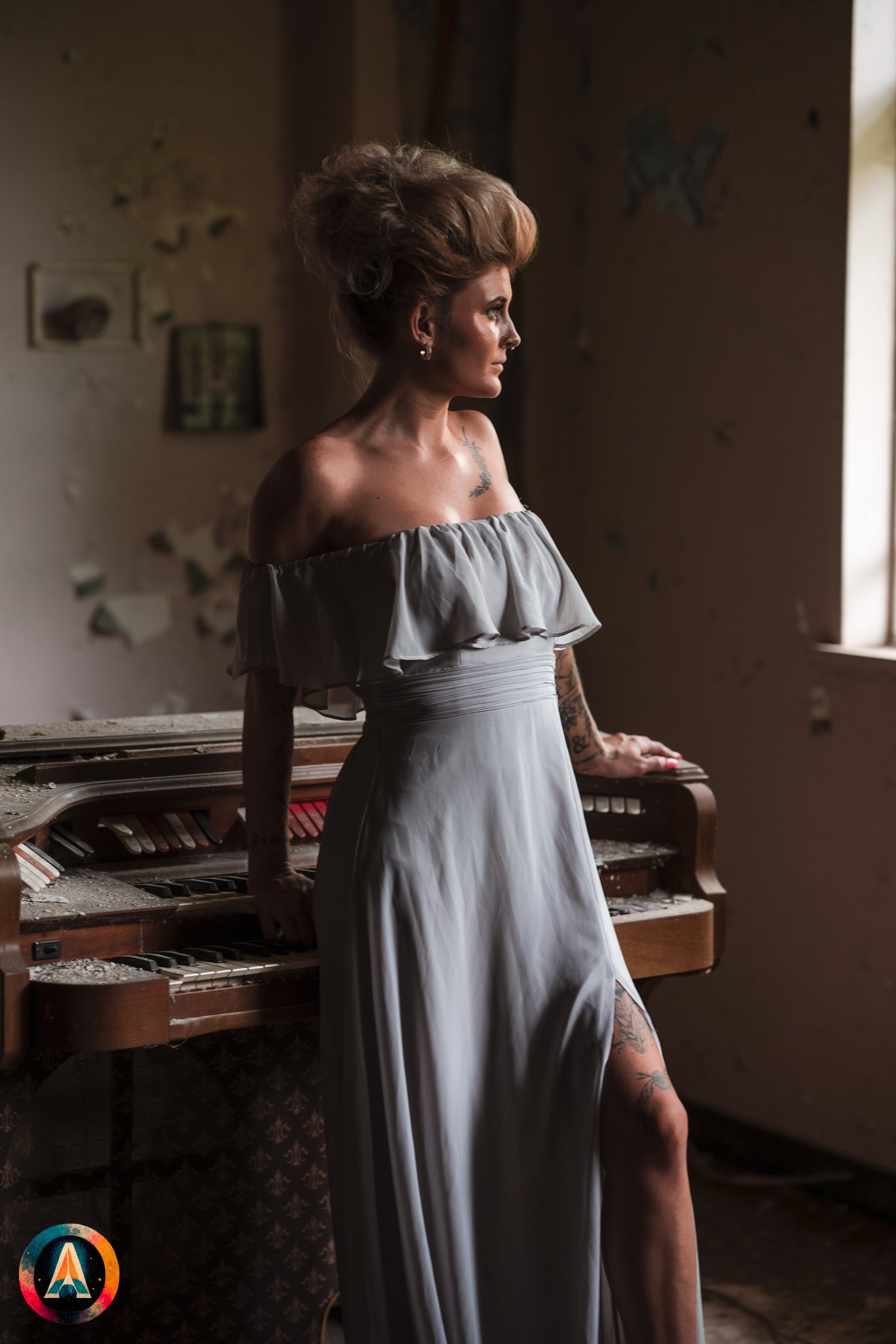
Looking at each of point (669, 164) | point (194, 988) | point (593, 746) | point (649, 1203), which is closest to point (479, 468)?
point (593, 746)

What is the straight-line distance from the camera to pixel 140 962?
5.96 feet

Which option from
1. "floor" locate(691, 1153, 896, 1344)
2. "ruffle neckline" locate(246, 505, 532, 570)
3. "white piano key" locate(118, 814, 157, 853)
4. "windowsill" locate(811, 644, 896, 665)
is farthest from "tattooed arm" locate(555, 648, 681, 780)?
"floor" locate(691, 1153, 896, 1344)

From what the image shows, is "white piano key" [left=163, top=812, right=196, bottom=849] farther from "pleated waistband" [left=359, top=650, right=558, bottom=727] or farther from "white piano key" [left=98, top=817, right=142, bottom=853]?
"pleated waistband" [left=359, top=650, right=558, bottom=727]

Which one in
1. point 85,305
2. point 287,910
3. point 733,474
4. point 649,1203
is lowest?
point 649,1203

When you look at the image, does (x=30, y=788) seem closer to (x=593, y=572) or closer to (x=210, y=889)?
(x=210, y=889)

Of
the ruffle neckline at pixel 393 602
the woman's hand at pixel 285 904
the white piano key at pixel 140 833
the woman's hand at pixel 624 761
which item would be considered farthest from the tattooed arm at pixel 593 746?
the white piano key at pixel 140 833

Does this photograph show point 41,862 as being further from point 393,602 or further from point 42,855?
point 393,602

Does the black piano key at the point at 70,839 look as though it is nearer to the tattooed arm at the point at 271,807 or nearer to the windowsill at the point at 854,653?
the tattooed arm at the point at 271,807

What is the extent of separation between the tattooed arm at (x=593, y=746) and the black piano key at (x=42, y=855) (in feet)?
2.39

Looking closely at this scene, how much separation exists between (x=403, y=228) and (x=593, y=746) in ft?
2.66

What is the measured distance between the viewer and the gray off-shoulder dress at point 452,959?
178 centimetres

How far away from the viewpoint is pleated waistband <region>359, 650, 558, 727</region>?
1830mm

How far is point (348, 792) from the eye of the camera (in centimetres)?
188

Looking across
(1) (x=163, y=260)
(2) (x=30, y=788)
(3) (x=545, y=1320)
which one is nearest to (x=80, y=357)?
(1) (x=163, y=260)
